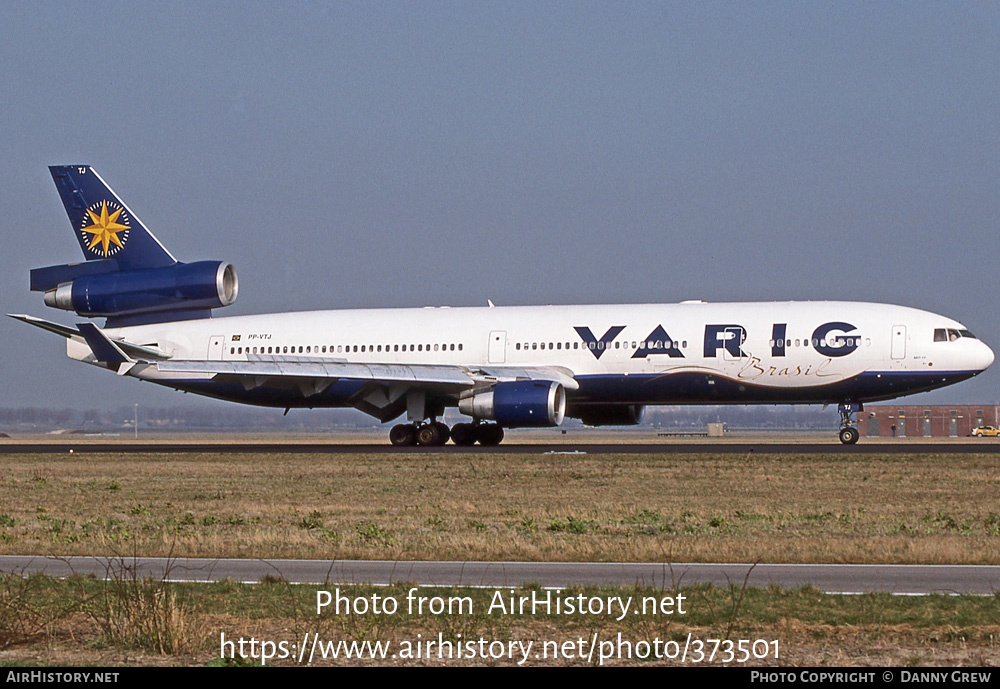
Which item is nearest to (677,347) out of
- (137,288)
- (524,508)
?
(524,508)

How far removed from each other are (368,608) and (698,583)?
3.70 meters

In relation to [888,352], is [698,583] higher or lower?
lower

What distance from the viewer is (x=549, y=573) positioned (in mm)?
14539

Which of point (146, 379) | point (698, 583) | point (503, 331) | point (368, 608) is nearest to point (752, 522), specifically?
point (698, 583)

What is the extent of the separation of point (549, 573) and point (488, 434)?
30.5m

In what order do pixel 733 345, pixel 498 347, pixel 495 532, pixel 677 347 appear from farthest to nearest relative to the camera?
pixel 498 347, pixel 677 347, pixel 733 345, pixel 495 532

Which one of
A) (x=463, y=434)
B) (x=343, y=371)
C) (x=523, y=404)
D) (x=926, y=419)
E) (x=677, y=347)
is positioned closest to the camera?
(x=523, y=404)

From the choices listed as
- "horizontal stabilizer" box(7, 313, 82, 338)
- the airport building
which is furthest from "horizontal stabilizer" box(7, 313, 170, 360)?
the airport building

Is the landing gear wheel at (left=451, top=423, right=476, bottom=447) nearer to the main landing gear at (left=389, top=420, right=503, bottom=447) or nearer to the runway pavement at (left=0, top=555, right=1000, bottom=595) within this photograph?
the main landing gear at (left=389, top=420, right=503, bottom=447)

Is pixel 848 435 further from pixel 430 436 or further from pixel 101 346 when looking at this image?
pixel 101 346

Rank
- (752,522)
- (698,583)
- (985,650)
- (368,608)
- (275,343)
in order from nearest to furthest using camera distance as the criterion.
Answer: (985,650), (368,608), (698,583), (752,522), (275,343)
